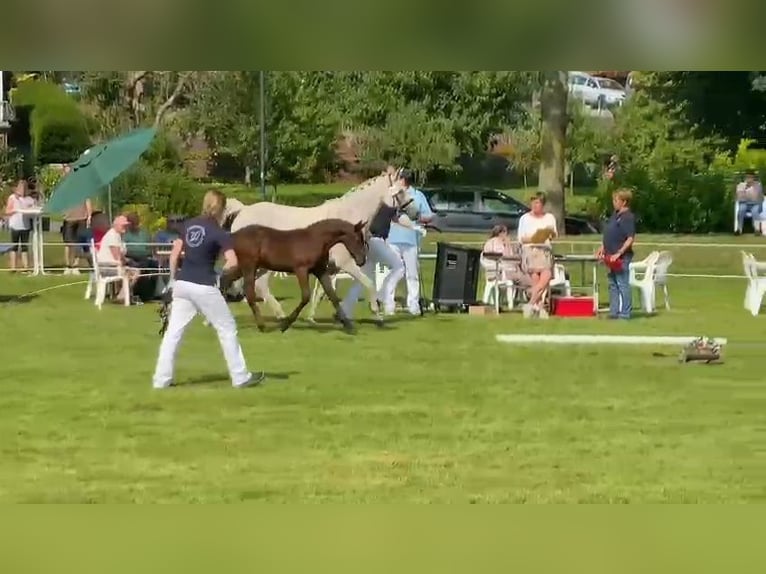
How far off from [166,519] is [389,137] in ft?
115

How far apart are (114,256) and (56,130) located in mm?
18964

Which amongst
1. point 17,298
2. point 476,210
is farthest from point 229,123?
point 17,298

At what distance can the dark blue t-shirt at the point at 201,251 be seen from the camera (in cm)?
1016

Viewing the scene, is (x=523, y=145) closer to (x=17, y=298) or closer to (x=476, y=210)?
(x=476, y=210)

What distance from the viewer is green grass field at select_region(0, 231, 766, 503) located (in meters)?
7.35

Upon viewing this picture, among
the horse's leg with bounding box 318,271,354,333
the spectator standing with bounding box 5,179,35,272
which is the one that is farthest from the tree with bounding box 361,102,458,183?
the horse's leg with bounding box 318,271,354,333

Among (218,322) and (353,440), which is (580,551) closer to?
(353,440)

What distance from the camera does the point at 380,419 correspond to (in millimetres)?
9531

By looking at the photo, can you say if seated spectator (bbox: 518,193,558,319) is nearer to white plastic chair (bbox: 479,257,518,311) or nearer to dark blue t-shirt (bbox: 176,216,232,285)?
white plastic chair (bbox: 479,257,518,311)

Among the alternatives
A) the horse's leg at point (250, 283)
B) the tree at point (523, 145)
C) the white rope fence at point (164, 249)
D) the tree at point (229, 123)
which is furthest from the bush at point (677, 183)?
the horse's leg at point (250, 283)

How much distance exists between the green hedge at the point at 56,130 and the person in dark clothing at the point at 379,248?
61.0 feet

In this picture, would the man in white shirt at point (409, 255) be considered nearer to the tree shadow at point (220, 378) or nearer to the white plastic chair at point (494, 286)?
the white plastic chair at point (494, 286)

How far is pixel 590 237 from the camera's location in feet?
104

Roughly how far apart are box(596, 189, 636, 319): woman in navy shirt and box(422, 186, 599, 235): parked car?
53.6 ft
